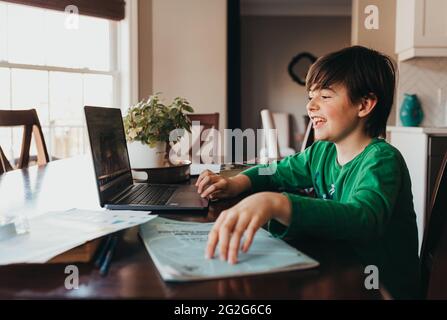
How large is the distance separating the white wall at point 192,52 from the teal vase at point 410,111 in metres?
1.64

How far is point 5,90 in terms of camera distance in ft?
10.6

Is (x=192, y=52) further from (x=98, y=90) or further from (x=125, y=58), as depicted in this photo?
(x=98, y=90)

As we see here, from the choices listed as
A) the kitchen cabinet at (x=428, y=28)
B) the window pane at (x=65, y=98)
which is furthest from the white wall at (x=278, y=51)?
the window pane at (x=65, y=98)

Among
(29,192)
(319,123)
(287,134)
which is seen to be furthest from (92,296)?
(287,134)

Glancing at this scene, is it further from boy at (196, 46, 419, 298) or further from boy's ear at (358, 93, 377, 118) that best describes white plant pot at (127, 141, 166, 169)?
boy's ear at (358, 93, 377, 118)

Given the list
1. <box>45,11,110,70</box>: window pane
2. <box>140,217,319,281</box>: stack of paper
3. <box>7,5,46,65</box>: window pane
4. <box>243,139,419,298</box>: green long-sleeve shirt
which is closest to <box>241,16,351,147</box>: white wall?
<box>45,11,110,70</box>: window pane

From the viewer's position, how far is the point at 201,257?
2.04ft

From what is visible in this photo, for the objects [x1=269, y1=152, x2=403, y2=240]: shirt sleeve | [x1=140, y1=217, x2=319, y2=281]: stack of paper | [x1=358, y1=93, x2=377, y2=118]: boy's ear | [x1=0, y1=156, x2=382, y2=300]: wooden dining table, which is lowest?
[x1=0, y1=156, x2=382, y2=300]: wooden dining table

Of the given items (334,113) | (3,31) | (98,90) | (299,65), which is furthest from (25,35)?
(299,65)

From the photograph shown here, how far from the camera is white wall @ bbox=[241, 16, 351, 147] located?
7.46 meters

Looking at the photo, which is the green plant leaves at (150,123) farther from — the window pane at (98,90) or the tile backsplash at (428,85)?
the tile backsplash at (428,85)

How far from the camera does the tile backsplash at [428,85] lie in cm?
371

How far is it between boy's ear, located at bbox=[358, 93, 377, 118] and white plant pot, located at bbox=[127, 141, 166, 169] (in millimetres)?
663

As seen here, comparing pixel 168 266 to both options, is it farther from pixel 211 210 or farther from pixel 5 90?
pixel 5 90
